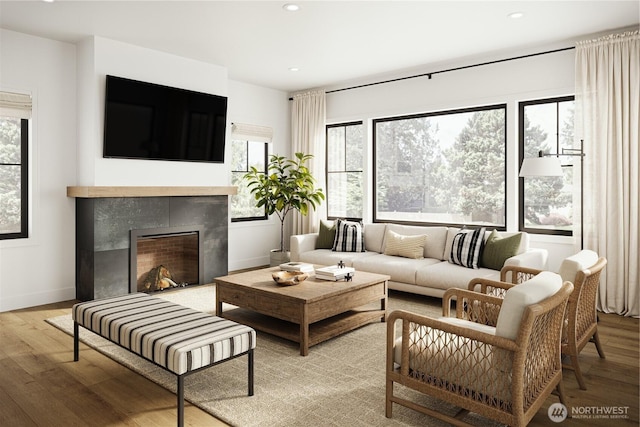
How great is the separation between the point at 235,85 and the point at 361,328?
401 cm

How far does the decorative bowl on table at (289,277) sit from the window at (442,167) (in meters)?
2.57

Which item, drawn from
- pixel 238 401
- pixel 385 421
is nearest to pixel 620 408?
pixel 385 421

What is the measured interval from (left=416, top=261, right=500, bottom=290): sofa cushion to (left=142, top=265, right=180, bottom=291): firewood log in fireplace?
2888mm

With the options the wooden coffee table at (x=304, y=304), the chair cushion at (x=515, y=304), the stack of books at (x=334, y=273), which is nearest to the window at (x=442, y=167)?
the wooden coffee table at (x=304, y=304)

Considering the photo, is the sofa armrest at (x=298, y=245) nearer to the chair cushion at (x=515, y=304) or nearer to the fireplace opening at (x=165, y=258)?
the fireplace opening at (x=165, y=258)

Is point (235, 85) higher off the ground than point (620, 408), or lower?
higher

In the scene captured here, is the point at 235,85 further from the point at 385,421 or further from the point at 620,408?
the point at 620,408

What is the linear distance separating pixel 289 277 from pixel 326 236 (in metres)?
2.15

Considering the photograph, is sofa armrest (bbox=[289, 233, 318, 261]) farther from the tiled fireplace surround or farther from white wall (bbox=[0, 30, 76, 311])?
white wall (bbox=[0, 30, 76, 311])

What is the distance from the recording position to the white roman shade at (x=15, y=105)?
4.31 m

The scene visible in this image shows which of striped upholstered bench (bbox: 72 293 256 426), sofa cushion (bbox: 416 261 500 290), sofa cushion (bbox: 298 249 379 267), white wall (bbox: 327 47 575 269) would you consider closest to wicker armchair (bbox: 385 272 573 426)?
striped upholstered bench (bbox: 72 293 256 426)

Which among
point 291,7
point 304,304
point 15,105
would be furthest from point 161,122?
point 304,304

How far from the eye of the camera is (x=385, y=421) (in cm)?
233

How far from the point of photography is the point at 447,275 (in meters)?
4.44
